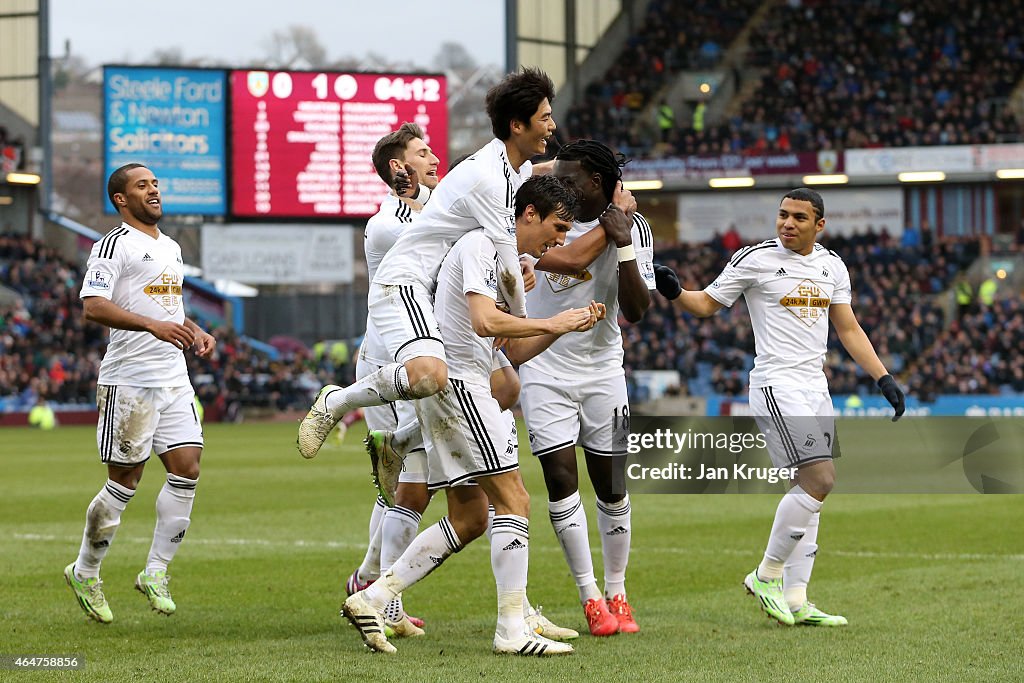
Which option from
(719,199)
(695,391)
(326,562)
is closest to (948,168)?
(719,199)

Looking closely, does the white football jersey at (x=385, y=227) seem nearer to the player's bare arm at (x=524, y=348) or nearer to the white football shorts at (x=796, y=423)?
the player's bare arm at (x=524, y=348)

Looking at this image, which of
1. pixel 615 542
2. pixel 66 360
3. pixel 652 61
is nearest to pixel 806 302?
pixel 615 542

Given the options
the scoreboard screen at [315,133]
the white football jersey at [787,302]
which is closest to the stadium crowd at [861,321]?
the scoreboard screen at [315,133]

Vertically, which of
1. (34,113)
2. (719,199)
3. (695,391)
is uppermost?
(34,113)

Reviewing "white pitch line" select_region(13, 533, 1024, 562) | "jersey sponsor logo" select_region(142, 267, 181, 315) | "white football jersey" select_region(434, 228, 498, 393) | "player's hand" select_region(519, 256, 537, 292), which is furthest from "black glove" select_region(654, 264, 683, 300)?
"white pitch line" select_region(13, 533, 1024, 562)

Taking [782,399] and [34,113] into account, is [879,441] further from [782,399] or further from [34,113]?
[34,113]

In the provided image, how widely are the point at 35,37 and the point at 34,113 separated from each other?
248 cm

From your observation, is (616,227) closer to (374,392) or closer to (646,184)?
(374,392)

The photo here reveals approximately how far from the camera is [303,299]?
2304 inches

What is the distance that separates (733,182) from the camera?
139ft

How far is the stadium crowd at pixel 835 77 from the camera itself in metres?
41.6

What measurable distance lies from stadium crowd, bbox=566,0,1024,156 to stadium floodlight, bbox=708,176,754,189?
0.86m

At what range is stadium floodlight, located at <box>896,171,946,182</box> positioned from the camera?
133 feet

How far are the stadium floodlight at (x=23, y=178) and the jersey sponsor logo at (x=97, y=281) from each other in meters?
36.5
